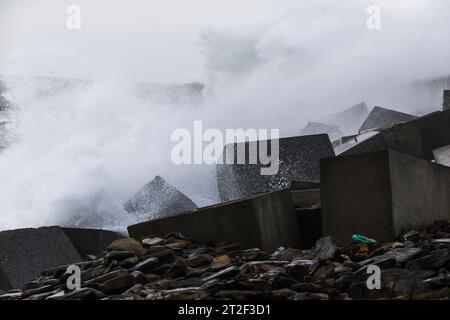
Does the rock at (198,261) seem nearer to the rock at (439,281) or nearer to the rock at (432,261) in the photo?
the rock at (432,261)

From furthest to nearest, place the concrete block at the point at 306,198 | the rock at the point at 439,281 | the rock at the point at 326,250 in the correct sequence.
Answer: the concrete block at the point at 306,198 < the rock at the point at 326,250 < the rock at the point at 439,281

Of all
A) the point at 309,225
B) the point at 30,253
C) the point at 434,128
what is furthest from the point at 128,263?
the point at 434,128

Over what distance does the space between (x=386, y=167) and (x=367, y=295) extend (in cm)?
115

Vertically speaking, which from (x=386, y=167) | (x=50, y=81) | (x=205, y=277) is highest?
(x=50, y=81)

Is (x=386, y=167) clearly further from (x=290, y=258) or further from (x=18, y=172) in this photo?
(x=18, y=172)

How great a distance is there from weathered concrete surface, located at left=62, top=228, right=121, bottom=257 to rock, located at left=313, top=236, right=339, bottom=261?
8.01 feet

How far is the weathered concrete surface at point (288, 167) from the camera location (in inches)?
221

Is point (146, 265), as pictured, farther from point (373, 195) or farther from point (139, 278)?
point (373, 195)

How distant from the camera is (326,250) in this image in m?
3.25

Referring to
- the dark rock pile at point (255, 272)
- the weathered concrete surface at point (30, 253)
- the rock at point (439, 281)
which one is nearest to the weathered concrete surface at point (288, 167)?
the weathered concrete surface at point (30, 253)

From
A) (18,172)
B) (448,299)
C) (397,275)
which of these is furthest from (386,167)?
(18,172)

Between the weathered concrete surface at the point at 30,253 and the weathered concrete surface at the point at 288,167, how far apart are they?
144 cm

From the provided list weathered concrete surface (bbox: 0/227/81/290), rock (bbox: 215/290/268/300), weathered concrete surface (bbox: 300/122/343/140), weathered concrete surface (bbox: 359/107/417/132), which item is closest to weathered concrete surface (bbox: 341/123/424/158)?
weathered concrete surface (bbox: 359/107/417/132)
